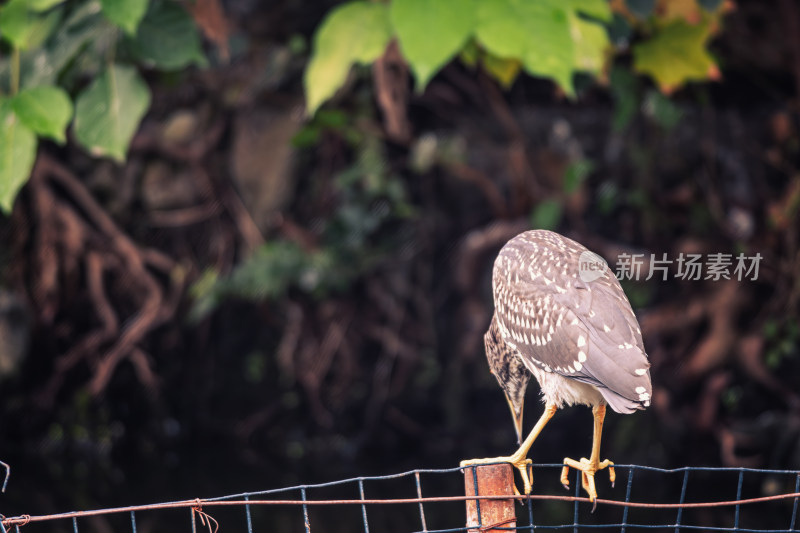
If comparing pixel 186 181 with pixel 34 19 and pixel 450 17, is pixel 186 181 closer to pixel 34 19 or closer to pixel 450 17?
pixel 34 19

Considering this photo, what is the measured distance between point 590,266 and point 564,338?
0.12 m

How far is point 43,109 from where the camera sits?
1707 mm

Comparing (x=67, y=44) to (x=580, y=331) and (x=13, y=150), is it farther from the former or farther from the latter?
(x=580, y=331)

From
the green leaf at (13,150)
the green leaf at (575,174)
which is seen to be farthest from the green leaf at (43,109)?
the green leaf at (575,174)

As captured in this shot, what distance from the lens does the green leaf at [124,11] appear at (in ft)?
5.54

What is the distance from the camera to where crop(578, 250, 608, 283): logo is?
40.0 inches

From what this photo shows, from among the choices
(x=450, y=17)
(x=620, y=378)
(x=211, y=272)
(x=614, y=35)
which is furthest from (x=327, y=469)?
(x=620, y=378)

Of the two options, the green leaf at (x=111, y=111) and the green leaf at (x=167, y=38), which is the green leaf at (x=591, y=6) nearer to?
the green leaf at (x=167, y=38)

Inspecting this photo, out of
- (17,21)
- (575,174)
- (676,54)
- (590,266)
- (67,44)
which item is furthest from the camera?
(575,174)

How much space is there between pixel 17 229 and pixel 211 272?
3.50ft

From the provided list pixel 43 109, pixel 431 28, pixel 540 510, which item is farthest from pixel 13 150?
pixel 540 510

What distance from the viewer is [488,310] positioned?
4.26 m

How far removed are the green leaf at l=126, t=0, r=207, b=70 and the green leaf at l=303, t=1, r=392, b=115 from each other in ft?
0.98

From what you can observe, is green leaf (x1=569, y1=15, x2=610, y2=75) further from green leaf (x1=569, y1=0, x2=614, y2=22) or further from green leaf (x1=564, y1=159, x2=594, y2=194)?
green leaf (x1=564, y1=159, x2=594, y2=194)
